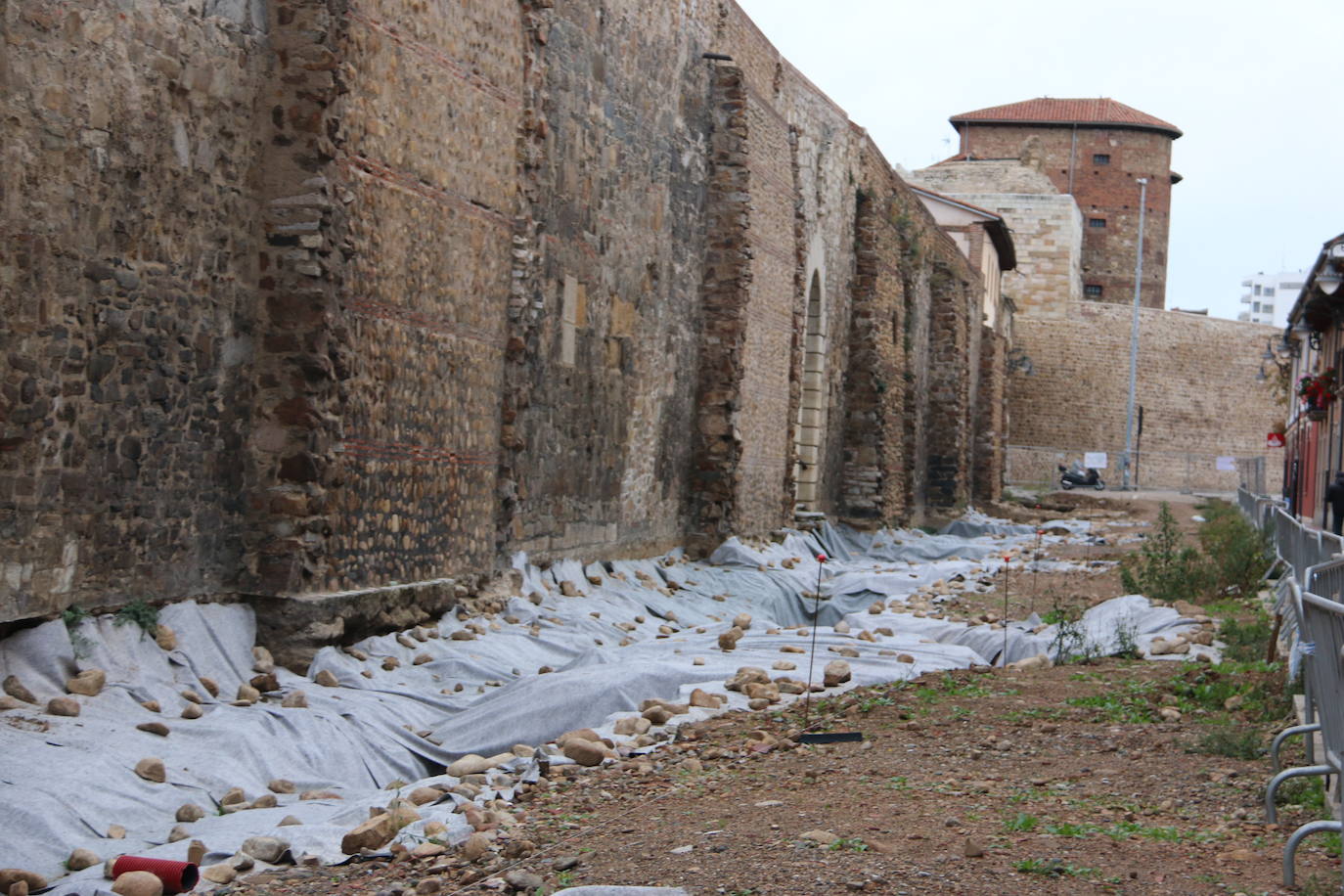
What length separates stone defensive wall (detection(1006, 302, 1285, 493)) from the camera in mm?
51688

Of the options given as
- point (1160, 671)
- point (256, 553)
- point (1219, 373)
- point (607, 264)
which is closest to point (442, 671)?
point (256, 553)

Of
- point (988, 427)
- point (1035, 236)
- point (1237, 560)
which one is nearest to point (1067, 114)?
point (1035, 236)

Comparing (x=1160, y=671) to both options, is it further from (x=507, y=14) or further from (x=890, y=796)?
(x=507, y=14)

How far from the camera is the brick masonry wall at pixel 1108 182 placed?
64.7 metres

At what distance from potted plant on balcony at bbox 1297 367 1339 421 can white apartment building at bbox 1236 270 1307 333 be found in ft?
305

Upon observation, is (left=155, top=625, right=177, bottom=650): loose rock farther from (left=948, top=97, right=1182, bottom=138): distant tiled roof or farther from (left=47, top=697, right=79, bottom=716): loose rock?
(left=948, top=97, right=1182, bottom=138): distant tiled roof

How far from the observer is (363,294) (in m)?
8.87

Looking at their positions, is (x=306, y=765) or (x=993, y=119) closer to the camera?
(x=306, y=765)

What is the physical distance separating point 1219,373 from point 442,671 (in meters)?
48.8

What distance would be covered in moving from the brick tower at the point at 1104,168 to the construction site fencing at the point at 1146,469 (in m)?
14.0

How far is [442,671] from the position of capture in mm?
8977

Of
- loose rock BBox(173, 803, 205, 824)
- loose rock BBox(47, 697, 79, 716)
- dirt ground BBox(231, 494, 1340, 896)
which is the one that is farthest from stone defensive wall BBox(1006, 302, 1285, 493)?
loose rock BBox(173, 803, 205, 824)

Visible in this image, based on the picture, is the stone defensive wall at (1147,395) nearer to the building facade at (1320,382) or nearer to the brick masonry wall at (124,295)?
the building facade at (1320,382)

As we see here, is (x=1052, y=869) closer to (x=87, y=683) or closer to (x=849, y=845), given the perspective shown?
(x=849, y=845)
